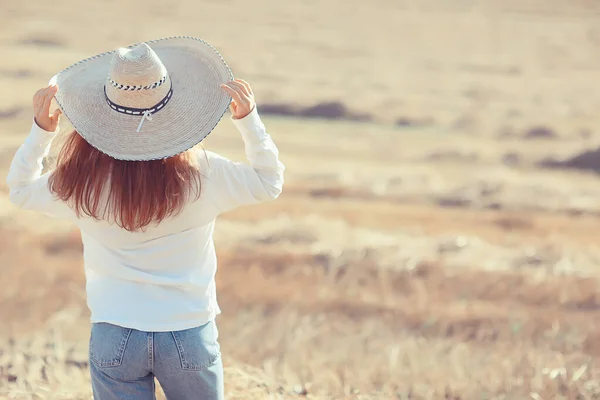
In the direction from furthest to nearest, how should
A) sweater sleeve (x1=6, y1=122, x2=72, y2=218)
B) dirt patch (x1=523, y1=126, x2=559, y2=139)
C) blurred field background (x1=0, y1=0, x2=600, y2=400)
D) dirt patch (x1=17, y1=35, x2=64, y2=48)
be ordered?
dirt patch (x1=17, y1=35, x2=64, y2=48)
dirt patch (x1=523, y1=126, x2=559, y2=139)
blurred field background (x1=0, y1=0, x2=600, y2=400)
sweater sleeve (x1=6, y1=122, x2=72, y2=218)

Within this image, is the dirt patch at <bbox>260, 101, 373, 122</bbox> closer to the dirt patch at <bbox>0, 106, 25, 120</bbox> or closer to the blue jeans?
the dirt patch at <bbox>0, 106, 25, 120</bbox>

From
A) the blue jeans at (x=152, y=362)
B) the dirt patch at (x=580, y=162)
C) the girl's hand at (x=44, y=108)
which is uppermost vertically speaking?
the girl's hand at (x=44, y=108)

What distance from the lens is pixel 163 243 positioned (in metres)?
2.01

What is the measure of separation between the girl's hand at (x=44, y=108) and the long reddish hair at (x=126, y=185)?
9 cm

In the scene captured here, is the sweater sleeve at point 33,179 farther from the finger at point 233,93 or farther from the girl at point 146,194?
the finger at point 233,93

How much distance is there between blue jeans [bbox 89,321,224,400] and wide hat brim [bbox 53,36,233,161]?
0.40 meters

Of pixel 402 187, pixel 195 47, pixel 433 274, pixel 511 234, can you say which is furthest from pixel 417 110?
pixel 195 47

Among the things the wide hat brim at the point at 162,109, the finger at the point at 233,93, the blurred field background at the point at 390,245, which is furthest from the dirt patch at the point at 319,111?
the finger at the point at 233,93

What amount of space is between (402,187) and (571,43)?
499 inches

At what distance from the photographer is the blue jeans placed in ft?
6.50

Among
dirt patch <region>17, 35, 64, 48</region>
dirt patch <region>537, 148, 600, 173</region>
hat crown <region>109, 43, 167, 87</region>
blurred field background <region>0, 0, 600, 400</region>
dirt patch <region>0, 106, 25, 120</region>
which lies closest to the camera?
hat crown <region>109, 43, 167, 87</region>

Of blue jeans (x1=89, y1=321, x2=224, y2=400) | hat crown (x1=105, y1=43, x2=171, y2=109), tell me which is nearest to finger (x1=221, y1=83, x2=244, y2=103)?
hat crown (x1=105, y1=43, x2=171, y2=109)

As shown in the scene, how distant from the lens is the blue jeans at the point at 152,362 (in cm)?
198

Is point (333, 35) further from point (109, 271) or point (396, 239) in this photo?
point (109, 271)
